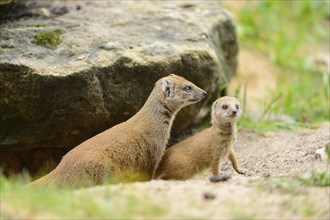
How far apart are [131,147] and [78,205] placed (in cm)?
141

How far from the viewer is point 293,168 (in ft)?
18.4

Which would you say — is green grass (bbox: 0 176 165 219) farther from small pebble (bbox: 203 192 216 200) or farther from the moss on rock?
the moss on rock

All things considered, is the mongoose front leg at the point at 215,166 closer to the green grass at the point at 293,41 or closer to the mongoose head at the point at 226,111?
the mongoose head at the point at 226,111

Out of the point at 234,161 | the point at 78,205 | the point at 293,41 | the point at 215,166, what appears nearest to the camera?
the point at 78,205

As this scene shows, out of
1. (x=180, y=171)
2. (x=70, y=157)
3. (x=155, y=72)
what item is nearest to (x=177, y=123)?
(x=155, y=72)

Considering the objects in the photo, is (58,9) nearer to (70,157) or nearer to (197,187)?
(70,157)

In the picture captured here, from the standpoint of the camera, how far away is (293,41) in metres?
11.0

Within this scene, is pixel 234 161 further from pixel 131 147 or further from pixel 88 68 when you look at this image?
pixel 88 68

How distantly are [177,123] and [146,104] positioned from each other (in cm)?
103

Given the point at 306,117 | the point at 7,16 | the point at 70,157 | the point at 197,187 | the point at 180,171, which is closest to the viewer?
the point at 197,187

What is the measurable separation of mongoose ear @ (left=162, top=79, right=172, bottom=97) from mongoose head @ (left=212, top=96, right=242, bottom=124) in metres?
0.42

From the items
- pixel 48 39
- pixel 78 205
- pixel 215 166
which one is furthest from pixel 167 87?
pixel 78 205

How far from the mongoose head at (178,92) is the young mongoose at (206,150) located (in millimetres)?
213

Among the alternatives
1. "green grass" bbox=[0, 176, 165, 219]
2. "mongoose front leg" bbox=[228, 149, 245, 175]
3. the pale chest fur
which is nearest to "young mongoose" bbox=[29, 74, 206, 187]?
the pale chest fur
